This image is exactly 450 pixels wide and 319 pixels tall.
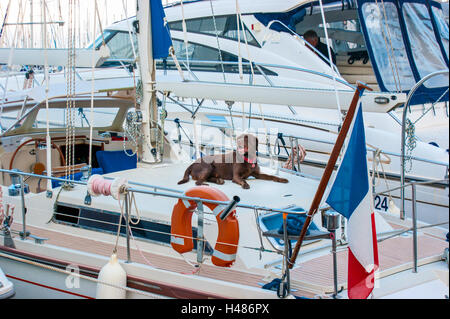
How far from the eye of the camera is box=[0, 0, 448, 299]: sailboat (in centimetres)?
327

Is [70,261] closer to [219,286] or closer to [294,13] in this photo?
[219,286]

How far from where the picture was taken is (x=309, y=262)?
12.1ft

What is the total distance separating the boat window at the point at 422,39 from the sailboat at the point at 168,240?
13.7 feet

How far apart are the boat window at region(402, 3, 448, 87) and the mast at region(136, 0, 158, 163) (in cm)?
488

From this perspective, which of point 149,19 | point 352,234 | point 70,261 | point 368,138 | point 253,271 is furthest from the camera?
point 368,138

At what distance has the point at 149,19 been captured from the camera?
5.30 metres

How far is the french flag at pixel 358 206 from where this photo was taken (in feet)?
9.38

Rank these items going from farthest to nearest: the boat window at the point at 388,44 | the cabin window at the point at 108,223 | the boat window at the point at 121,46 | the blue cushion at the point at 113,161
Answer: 1. the boat window at the point at 121,46
2. the boat window at the point at 388,44
3. the blue cushion at the point at 113,161
4. the cabin window at the point at 108,223

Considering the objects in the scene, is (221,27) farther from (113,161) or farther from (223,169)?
(223,169)

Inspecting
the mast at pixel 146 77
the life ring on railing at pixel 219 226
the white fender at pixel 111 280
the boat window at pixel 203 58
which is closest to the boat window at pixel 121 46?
the boat window at pixel 203 58

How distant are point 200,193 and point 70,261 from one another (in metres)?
1.41

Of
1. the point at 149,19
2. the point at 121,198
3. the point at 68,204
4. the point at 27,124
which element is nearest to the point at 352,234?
the point at 121,198

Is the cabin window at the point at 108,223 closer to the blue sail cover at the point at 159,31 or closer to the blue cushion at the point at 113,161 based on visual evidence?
the blue cushion at the point at 113,161

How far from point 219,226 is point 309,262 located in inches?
32.9
